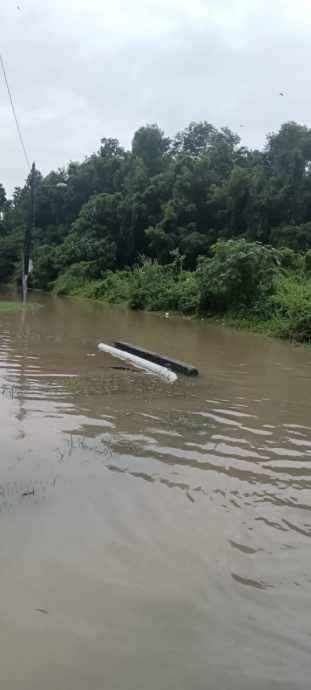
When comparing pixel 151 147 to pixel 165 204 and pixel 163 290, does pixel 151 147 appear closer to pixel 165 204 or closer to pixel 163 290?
pixel 165 204

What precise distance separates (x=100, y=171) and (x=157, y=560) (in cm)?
5206

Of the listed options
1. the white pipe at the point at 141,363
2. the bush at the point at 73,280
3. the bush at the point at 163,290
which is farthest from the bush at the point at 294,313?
the bush at the point at 73,280

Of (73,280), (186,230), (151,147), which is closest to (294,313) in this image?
(186,230)

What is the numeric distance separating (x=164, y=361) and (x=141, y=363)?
1.39 ft

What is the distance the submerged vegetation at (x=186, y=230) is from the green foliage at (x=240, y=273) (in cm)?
4

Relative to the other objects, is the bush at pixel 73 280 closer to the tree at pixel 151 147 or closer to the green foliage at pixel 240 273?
the tree at pixel 151 147

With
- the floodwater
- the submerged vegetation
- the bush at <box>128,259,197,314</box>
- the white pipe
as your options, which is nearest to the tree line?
the submerged vegetation

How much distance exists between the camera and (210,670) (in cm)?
231

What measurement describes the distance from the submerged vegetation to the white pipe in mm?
6969

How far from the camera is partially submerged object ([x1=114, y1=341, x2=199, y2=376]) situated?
30.3ft

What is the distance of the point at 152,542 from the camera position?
3.39m

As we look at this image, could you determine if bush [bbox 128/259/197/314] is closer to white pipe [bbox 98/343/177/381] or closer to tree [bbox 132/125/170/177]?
white pipe [bbox 98/343/177/381]

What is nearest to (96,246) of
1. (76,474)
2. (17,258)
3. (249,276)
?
(17,258)

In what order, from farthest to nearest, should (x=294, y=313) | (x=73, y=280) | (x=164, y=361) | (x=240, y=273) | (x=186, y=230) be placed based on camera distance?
(x=73, y=280)
(x=186, y=230)
(x=240, y=273)
(x=294, y=313)
(x=164, y=361)
